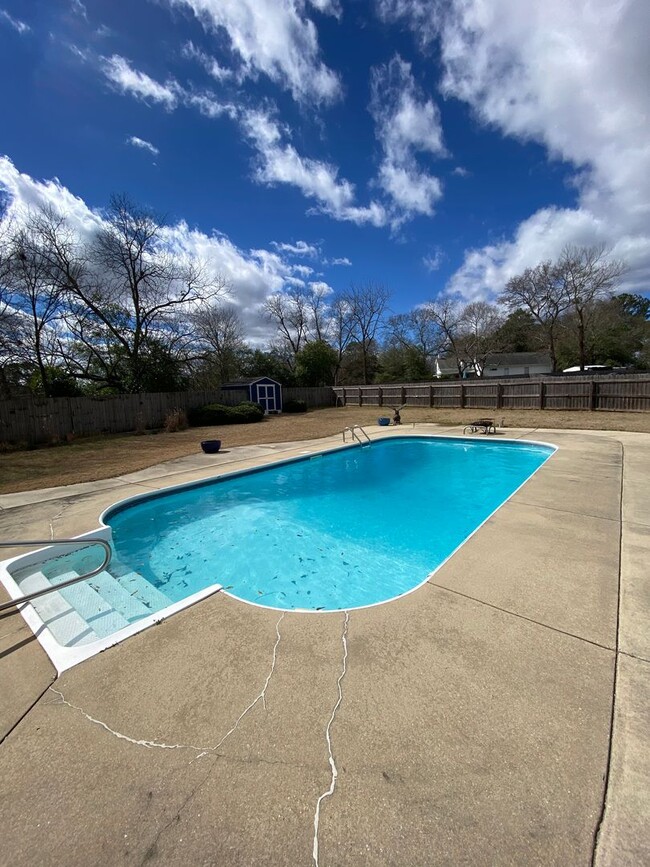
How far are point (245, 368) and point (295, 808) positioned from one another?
103ft

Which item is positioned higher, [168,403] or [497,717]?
[168,403]

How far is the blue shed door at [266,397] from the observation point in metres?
23.3

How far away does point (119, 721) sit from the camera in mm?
1827

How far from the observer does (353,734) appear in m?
1.71

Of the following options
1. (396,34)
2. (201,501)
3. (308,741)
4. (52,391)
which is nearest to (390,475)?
(201,501)

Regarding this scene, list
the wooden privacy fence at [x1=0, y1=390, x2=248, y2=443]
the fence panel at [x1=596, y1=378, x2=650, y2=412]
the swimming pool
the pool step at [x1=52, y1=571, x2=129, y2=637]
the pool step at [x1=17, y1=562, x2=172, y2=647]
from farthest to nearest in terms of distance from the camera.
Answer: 1. the fence panel at [x1=596, y1=378, x2=650, y2=412]
2. the wooden privacy fence at [x1=0, y1=390, x2=248, y2=443]
3. the swimming pool
4. the pool step at [x1=52, y1=571, x2=129, y2=637]
5. the pool step at [x1=17, y1=562, x2=172, y2=647]

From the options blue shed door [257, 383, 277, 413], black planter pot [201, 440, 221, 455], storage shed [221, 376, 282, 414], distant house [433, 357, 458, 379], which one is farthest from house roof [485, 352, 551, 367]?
black planter pot [201, 440, 221, 455]

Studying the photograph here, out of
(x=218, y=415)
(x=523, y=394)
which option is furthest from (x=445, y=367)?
(x=218, y=415)

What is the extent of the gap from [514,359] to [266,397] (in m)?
34.9

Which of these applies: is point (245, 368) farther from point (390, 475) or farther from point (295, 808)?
point (295, 808)

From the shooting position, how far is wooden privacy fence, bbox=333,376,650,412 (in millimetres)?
15374

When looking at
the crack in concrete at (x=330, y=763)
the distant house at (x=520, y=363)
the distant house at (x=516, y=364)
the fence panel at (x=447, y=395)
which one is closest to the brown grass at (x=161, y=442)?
the fence panel at (x=447, y=395)

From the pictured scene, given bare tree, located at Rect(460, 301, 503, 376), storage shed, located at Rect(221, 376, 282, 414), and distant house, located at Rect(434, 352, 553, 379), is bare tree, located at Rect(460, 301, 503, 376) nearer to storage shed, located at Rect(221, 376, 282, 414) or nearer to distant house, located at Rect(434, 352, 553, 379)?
distant house, located at Rect(434, 352, 553, 379)

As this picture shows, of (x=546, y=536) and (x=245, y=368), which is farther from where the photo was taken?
(x=245, y=368)
